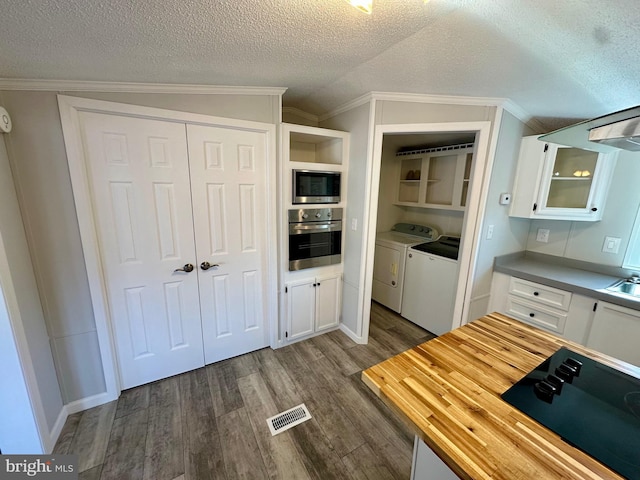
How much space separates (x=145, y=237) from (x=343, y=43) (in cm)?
179

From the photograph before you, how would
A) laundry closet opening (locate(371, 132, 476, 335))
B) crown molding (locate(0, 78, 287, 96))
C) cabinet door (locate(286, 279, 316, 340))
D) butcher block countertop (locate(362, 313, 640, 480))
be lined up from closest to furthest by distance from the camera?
butcher block countertop (locate(362, 313, 640, 480)), crown molding (locate(0, 78, 287, 96)), cabinet door (locate(286, 279, 316, 340)), laundry closet opening (locate(371, 132, 476, 335))

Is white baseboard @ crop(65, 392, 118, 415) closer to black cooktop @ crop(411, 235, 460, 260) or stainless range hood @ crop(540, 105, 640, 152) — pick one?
stainless range hood @ crop(540, 105, 640, 152)

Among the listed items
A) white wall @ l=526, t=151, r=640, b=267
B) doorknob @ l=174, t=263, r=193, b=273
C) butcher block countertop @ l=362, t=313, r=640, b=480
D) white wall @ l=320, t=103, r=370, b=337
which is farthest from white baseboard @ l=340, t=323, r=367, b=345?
white wall @ l=526, t=151, r=640, b=267

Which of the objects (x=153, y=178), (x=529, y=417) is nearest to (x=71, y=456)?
(x=153, y=178)

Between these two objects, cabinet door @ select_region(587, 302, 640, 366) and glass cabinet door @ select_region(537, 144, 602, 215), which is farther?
glass cabinet door @ select_region(537, 144, 602, 215)

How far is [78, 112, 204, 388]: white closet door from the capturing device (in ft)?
5.47

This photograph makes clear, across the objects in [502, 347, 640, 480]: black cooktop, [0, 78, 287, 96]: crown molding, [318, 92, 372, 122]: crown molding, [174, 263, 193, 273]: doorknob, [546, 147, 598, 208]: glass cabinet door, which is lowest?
[502, 347, 640, 480]: black cooktop

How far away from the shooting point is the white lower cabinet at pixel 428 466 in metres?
0.95

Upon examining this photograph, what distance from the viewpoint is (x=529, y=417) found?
0.78 metres

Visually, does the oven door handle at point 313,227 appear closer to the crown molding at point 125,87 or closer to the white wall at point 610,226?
the crown molding at point 125,87

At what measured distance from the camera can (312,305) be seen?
8.46 ft

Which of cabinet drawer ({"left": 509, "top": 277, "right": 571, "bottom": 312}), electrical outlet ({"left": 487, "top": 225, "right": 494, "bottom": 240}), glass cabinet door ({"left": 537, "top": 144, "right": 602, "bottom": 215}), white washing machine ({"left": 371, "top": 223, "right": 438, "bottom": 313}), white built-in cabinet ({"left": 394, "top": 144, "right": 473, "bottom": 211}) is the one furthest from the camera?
white washing machine ({"left": 371, "top": 223, "right": 438, "bottom": 313})

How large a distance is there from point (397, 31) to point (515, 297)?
7.88ft

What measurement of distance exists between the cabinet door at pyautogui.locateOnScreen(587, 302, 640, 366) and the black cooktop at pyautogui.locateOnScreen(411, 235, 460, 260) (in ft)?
3.43
